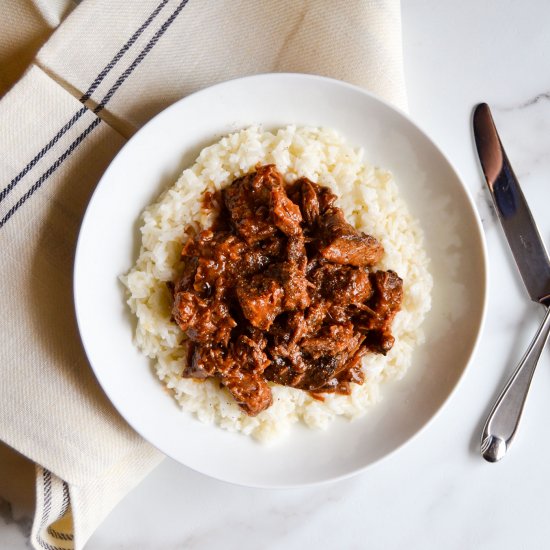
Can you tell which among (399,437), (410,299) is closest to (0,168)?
(410,299)

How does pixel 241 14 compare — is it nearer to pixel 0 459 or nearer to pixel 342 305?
pixel 342 305

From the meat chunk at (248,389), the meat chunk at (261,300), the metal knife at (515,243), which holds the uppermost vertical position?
the metal knife at (515,243)

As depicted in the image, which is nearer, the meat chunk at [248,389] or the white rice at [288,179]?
the meat chunk at [248,389]

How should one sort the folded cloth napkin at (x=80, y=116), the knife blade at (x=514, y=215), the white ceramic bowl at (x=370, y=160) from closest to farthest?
the white ceramic bowl at (x=370, y=160), the folded cloth napkin at (x=80, y=116), the knife blade at (x=514, y=215)

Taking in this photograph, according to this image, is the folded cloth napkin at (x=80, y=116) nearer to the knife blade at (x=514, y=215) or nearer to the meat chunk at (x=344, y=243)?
the knife blade at (x=514, y=215)

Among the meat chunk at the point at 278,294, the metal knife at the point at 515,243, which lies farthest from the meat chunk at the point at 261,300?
the metal knife at the point at 515,243

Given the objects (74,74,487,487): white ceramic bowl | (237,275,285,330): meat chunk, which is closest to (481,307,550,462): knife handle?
(74,74,487,487): white ceramic bowl

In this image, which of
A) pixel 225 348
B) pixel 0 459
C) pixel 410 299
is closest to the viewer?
pixel 225 348
